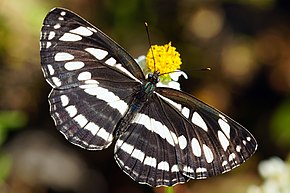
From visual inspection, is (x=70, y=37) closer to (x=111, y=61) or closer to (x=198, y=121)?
(x=111, y=61)

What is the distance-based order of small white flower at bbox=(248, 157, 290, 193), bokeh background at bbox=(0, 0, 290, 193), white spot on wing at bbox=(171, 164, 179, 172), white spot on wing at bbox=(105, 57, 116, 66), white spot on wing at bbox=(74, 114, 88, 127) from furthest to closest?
bokeh background at bbox=(0, 0, 290, 193), small white flower at bbox=(248, 157, 290, 193), white spot on wing at bbox=(105, 57, 116, 66), white spot on wing at bbox=(74, 114, 88, 127), white spot on wing at bbox=(171, 164, 179, 172)

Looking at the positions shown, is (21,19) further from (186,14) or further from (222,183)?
(222,183)

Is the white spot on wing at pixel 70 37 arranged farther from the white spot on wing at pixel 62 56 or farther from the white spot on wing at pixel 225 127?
the white spot on wing at pixel 225 127

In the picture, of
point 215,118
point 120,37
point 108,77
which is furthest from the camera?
point 120,37

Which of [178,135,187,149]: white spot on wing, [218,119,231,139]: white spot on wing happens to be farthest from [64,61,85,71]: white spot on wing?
[218,119,231,139]: white spot on wing

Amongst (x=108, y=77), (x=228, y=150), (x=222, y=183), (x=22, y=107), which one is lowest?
(x=222, y=183)

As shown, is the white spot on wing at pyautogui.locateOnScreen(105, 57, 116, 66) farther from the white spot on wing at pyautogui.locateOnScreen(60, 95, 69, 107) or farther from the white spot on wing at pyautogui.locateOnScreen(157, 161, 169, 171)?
the white spot on wing at pyautogui.locateOnScreen(157, 161, 169, 171)

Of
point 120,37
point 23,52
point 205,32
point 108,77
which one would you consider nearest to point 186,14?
point 205,32

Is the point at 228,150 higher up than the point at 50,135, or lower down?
higher up
